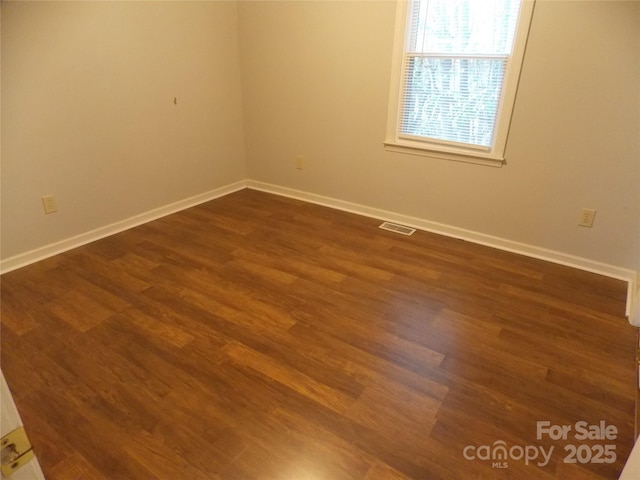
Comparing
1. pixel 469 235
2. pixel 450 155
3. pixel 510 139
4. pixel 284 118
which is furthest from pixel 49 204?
pixel 510 139

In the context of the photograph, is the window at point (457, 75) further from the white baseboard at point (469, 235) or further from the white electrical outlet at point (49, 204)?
the white electrical outlet at point (49, 204)

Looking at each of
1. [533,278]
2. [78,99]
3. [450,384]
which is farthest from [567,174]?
[78,99]

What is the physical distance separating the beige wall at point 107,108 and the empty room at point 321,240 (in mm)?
15

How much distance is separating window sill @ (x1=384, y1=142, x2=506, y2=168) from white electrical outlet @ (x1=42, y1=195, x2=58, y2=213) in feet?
7.83

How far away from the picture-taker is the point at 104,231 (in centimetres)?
287

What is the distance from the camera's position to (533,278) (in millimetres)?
2463

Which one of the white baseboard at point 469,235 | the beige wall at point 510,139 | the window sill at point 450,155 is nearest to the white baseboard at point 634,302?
the white baseboard at point 469,235

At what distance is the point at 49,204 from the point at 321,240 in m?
1.83

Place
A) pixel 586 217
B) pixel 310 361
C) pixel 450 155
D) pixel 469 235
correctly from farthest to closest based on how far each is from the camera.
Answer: pixel 469 235
pixel 450 155
pixel 586 217
pixel 310 361

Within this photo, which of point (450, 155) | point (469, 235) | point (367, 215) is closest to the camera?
point (450, 155)

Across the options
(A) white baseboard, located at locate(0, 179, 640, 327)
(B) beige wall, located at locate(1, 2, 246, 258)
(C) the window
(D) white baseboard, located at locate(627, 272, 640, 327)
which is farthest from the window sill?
(B) beige wall, located at locate(1, 2, 246, 258)

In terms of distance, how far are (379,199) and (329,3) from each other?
61.1 inches

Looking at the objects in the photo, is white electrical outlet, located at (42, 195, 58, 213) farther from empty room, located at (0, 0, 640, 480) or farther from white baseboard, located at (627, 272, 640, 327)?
white baseboard, located at (627, 272, 640, 327)

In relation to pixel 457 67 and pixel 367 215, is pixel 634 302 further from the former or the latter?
pixel 367 215
